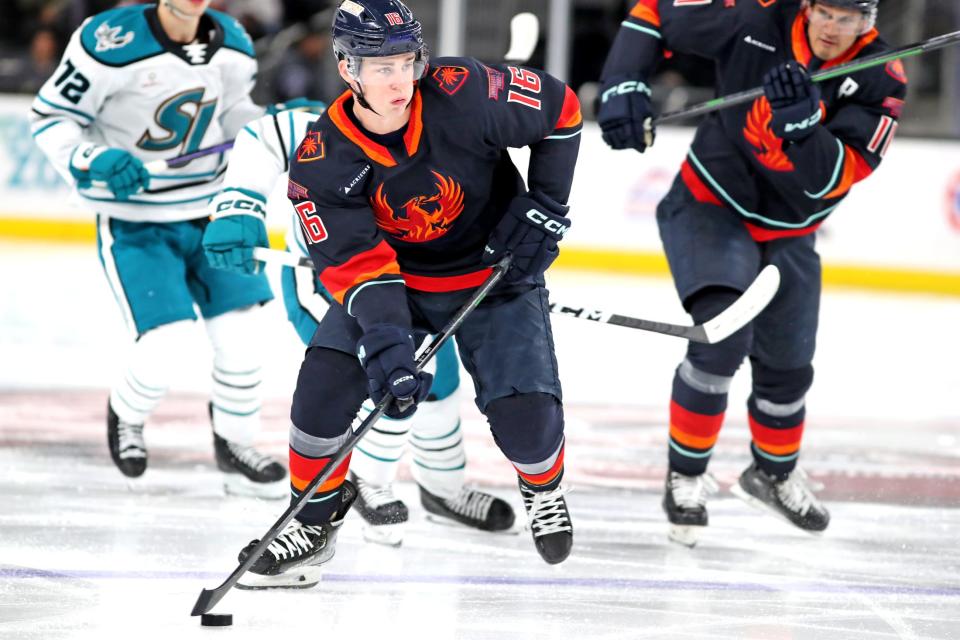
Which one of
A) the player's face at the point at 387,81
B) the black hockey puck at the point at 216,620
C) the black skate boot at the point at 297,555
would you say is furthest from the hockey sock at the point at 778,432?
the black hockey puck at the point at 216,620

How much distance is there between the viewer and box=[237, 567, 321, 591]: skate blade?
255 cm

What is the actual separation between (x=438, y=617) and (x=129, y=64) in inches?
58.3

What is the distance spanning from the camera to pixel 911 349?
17.3 ft

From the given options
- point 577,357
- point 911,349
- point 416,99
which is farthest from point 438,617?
point 911,349

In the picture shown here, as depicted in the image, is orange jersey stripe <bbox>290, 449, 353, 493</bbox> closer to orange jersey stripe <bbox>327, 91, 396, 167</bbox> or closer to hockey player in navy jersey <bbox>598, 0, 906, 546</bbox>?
orange jersey stripe <bbox>327, 91, 396, 167</bbox>

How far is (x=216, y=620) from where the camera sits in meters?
2.37

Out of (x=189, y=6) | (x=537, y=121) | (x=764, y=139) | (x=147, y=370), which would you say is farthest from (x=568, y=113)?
(x=147, y=370)

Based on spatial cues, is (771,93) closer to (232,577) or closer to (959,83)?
(232,577)

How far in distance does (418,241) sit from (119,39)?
1.07 metres

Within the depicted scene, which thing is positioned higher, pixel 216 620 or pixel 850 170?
pixel 850 170

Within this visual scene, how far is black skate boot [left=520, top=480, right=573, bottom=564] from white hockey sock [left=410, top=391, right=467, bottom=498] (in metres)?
0.46

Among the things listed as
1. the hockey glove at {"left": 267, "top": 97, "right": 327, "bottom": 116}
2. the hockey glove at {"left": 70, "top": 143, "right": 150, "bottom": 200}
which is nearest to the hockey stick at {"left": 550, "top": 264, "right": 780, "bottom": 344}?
the hockey glove at {"left": 267, "top": 97, "right": 327, "bottom": 116}

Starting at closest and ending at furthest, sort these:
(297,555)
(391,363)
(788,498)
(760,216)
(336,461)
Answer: (391,363)
(336,461)
(297,555)
(760,216)
(788,498)

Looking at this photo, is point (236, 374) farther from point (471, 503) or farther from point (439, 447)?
point (471, 503)
